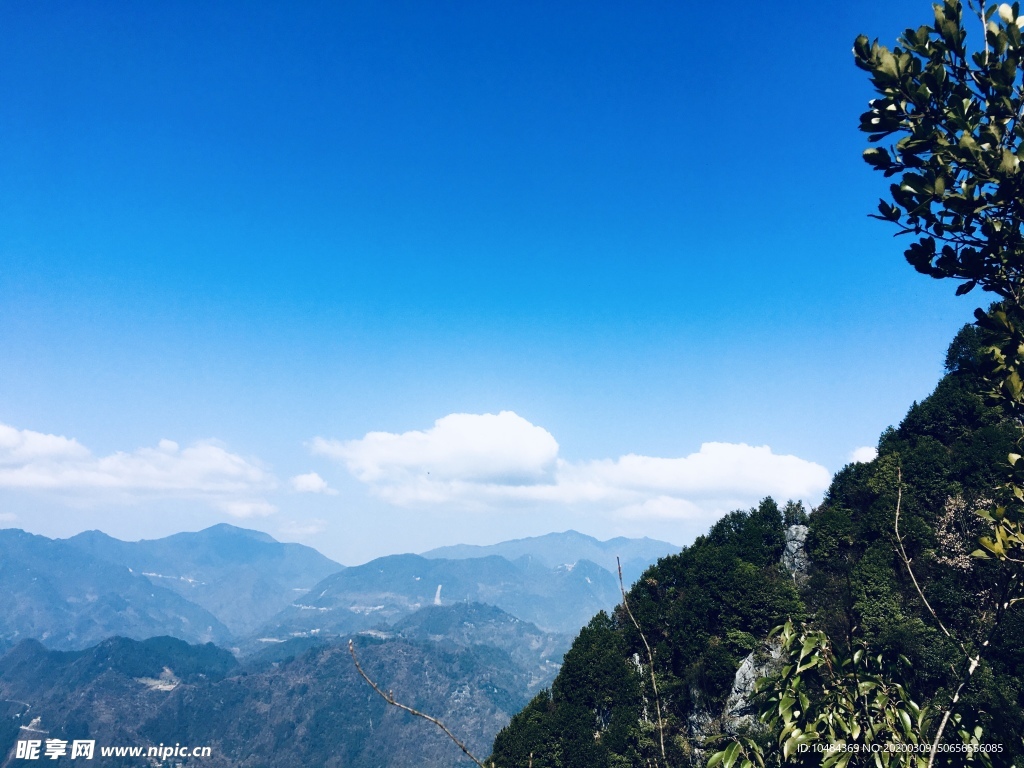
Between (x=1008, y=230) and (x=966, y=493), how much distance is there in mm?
51251

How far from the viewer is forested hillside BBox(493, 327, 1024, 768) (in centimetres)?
3812

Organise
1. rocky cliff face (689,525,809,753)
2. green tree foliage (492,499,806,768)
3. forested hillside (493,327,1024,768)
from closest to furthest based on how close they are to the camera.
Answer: forested hillside (493,327,1024,768) → rocky cliff face (689,525,809,753) → green tree foliage (492,499,806,768)

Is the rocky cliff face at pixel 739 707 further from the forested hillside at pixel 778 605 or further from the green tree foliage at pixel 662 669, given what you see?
the green tree foliage at pixel 662 669

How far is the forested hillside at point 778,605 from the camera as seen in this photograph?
125ft

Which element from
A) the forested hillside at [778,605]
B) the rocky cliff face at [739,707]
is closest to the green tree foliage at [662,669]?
the forested hillside at [778,605]

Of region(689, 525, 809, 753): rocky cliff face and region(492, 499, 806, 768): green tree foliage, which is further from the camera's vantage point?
region(492, 499, 806, 768): green tree foliage

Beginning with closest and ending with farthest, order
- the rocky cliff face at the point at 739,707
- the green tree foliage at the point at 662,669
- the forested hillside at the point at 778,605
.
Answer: the forested hillside at the point at 778,605 → the rocky cliff face at the point at 739,707 → the green tree foliage at the point at 662,669

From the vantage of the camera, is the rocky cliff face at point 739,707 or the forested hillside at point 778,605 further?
the rocky cliff face at point 739,707

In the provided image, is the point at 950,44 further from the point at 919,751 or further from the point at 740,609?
the point at 740,609

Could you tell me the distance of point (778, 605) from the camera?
4519cm

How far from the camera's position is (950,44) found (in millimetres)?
5043

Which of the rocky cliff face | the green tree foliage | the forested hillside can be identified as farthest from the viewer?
the green tree foliage

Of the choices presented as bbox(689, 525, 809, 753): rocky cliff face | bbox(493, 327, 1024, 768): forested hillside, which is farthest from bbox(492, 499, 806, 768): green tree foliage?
bbox(689, 525, 809, 753): rocky cliff face

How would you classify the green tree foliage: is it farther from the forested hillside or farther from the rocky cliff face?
the rocky cliff face
